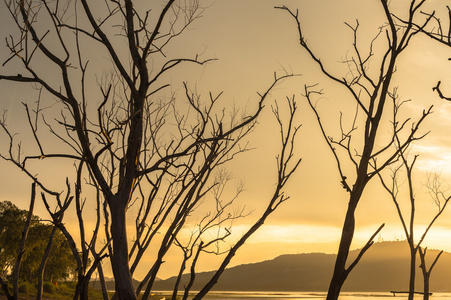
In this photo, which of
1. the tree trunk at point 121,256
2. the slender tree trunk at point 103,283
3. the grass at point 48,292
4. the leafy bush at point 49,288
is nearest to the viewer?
the tree trunk at point 121,256

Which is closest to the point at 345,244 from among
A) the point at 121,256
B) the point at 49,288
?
the point at 121,256

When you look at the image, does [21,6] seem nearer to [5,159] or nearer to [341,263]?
[5,159]

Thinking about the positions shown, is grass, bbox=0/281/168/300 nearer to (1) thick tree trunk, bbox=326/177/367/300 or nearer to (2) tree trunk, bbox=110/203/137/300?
(2) tree trunk, bbox=110/203/137/300

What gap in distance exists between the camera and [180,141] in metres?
6.25

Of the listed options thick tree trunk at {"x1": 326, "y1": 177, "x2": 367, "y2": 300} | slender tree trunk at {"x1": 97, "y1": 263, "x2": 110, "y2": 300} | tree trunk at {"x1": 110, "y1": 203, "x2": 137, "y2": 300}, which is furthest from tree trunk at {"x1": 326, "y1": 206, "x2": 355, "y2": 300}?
slender tree trunk at {"x1": 97, "y1": 263, "x2": 110, "y2": 300}

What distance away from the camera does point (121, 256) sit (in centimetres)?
287

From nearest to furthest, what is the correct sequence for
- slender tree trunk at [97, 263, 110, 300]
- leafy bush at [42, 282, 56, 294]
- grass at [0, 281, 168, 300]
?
slender tree trunk at [97, 263, 110, 300] < grass at [0, 281, 168, 300] < leafy bush at [42, 282, 56, 294]

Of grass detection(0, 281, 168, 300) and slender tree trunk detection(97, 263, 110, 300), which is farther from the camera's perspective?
grass detection(0, 281, 168, 300)

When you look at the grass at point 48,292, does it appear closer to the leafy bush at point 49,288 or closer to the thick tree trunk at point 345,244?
the leafy bush at point 49,288

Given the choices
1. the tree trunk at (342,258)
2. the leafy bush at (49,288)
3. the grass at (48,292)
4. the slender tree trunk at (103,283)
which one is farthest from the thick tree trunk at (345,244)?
the leafy bush at (49,288)

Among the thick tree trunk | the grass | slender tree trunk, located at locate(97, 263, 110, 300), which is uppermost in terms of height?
the thick tree trunk

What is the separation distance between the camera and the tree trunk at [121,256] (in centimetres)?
279

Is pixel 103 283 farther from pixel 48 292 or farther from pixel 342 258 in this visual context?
pixel 48 292

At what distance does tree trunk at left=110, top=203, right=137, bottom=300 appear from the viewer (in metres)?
2.79
